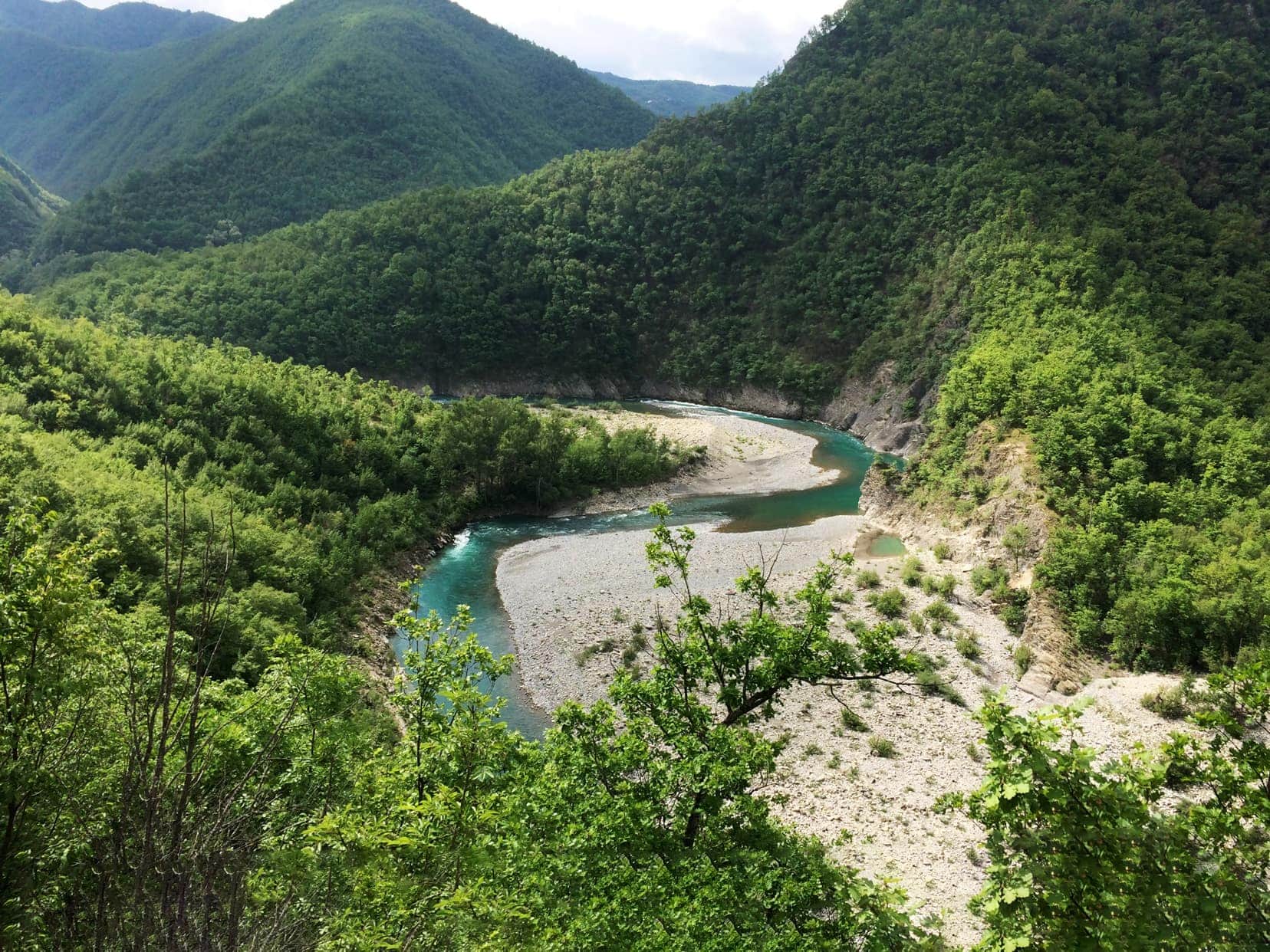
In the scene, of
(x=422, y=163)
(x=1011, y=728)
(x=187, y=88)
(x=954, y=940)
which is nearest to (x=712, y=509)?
(x=954, y=940)

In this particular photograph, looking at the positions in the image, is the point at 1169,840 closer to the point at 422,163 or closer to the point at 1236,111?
the point at 1236,111

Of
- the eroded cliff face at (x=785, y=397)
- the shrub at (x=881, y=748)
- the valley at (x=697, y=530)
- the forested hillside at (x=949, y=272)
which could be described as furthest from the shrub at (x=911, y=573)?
the eroded cliff face at (x=785, y=397)

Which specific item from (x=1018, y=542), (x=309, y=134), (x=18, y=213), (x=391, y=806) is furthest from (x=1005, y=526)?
(x=18, y=213)

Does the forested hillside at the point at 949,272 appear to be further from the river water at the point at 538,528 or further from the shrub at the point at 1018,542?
the river water at the point at 538,528

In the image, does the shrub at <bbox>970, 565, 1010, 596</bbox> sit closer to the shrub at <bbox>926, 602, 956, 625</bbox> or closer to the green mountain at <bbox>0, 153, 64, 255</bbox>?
the shrub at <bbox>926, 602, 956, 625</bbox>

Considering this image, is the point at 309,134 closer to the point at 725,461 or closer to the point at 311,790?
the point at 725,461
